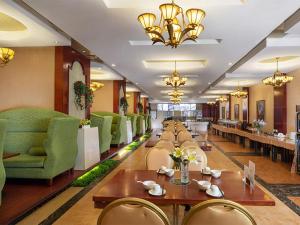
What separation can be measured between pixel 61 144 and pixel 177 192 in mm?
3499

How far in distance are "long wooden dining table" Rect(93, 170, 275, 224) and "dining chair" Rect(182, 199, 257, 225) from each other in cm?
47

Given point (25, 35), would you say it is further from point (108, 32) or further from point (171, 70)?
point (171, 70)

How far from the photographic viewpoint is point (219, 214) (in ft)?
5.61

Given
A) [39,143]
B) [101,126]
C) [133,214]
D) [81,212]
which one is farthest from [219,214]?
[101,126]

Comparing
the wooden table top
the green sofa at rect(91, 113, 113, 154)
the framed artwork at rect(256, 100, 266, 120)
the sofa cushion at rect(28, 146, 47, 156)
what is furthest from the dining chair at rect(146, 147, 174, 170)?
the framed artwork at rect(256, 100, 266, 120)

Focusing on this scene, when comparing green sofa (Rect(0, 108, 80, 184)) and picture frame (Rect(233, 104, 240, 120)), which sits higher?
picture frame (Rect(233, 104, 240, 120))

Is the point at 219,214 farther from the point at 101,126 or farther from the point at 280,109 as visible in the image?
the point at 280,109

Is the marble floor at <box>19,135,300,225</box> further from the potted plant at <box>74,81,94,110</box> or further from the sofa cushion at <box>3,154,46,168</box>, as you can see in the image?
the potted plant at <box>74,81,94,110</box>

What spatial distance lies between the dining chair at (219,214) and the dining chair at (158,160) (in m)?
2.03

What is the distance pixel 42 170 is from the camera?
5047mm

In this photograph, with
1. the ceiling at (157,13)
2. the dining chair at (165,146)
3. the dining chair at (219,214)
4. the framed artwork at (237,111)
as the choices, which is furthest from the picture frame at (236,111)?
the dining chair at (219,214)

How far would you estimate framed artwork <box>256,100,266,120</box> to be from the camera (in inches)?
531

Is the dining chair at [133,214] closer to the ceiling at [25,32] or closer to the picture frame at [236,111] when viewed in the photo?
the ceiling at [25,32]

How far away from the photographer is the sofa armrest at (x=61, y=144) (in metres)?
5.01
